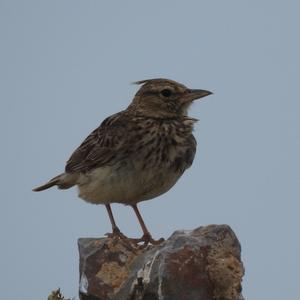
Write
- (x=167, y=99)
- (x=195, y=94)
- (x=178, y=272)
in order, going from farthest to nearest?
1. (x=167, y=99)
2. (x=195, y=94)
3. (x=178, y=272)

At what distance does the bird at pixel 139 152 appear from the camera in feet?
32.4

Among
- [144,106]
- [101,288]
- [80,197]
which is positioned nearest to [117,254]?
[101,288]

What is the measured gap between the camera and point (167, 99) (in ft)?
35.8

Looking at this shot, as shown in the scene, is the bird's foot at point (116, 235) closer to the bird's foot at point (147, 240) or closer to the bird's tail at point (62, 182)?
the bird's foot at point (147, 240)

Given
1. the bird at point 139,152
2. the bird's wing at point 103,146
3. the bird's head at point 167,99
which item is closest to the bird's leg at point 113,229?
the bird at point 139,152

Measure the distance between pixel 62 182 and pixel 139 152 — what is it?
1750 mm

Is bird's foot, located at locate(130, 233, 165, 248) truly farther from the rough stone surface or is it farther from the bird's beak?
the bird's beak

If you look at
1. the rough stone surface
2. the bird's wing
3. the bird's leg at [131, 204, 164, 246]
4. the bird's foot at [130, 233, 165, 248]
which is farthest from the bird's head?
the rough stone surface

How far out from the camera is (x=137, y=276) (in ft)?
26.3

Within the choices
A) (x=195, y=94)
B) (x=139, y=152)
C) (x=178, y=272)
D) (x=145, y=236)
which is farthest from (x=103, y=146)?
(x=178, y=272)

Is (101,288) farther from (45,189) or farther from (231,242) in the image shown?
(45,189)

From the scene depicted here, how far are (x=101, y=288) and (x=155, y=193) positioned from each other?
210 centimetres

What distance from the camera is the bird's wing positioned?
10156 millimetres

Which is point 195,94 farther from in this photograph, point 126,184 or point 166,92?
point 126,184
